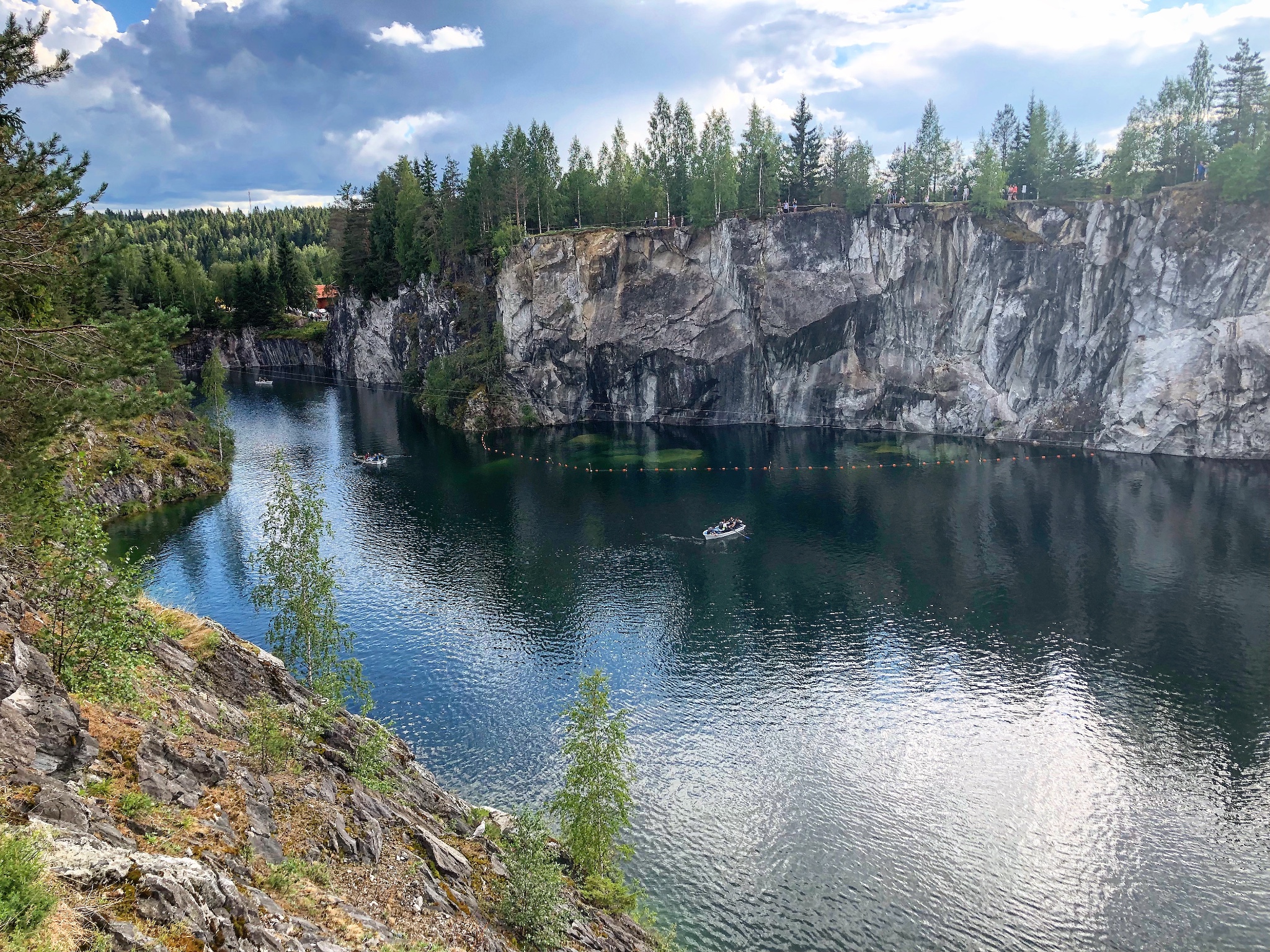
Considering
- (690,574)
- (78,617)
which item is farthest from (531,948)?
(690,574)

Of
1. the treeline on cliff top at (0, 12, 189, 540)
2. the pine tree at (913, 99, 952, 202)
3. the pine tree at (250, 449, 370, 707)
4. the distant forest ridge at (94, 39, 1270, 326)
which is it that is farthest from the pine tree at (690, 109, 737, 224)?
the treeline on cliff top at (0, 12, 189, 540)

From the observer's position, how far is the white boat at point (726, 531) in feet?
215

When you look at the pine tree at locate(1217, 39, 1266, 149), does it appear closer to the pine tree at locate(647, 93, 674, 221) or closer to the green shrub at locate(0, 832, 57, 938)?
the pine tree at locate(647, 93, 674, 221)

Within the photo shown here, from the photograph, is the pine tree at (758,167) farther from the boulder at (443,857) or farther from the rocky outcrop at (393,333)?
the boulder at (443,857)

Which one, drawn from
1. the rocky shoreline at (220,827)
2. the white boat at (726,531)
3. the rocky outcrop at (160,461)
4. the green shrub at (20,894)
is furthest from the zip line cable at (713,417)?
the green shrub at (20,894)

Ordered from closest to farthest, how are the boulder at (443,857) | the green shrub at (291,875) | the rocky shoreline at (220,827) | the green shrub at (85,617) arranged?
the rocky shoreline at (220,827)
the green shrub at (291,875)
the green shrub at (85,617)
the boulder at (443,857)

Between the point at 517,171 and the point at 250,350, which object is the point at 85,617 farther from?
the point at 250,350

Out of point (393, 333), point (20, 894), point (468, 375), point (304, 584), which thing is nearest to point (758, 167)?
point (468, 375)

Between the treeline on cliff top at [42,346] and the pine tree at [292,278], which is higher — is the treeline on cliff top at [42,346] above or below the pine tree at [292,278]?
below

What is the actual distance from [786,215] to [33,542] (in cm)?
9850

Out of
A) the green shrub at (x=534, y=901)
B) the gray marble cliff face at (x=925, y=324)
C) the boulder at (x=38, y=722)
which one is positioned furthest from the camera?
the gray marble cliff face at (x=925, y=324)

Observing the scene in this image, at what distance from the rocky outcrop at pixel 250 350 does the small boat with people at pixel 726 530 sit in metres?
120

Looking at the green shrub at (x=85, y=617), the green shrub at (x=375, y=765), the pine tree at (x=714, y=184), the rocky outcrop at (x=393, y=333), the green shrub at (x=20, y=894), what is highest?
the pine tree at (x=714, y=184)

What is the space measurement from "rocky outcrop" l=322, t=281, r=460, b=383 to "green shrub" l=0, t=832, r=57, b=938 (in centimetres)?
11534
